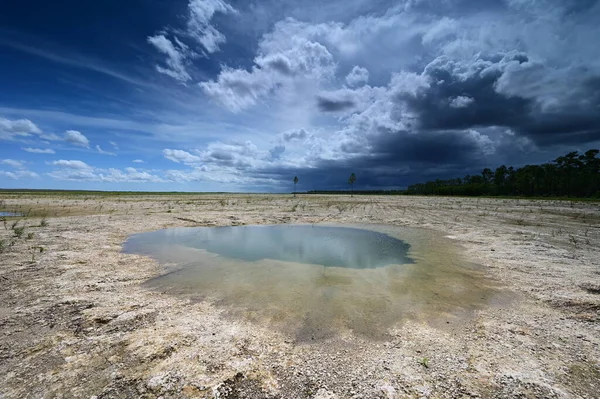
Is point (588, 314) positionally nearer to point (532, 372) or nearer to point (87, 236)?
point (532, 372)

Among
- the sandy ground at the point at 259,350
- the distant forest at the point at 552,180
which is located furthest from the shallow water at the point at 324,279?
the distant forest at the point at 552,180

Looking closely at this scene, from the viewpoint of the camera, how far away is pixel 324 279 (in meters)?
8.66

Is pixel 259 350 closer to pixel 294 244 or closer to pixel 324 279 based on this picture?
pixel 324 279

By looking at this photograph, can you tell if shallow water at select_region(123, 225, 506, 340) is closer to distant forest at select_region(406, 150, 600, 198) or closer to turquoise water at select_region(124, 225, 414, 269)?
turquoise water at select_region(124, 225, 414, 269)

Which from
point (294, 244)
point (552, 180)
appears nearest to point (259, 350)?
point (294, 244)

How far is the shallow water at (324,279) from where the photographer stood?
6.07m

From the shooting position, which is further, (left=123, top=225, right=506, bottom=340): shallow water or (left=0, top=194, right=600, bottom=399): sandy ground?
(left=123, top=225, right=506, bottom=340): shallow water

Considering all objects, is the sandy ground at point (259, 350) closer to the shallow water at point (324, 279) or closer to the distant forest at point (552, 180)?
the shallow water at point (324, 279)

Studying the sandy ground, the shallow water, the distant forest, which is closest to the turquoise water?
the shallow water

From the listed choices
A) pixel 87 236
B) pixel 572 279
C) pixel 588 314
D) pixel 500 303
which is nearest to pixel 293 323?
pixel 500 303

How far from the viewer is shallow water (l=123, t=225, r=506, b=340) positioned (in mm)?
6070

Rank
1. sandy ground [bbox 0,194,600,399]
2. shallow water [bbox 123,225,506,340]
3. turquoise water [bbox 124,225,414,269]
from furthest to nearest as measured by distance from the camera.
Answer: turquoise water [bbox 124,225,414,269] → shallow water [bbox 123,225,506,340] → sandy ground [bbox 0,194,600,399]

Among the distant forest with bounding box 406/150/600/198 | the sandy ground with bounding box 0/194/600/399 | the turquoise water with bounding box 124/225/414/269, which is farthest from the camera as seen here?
the distant forest with bounding box 406/150/600/198

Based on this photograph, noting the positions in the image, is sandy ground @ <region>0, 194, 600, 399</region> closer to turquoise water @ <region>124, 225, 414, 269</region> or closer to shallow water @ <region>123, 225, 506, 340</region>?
shallow water @ <region>123, 225, 506, 340</region>
